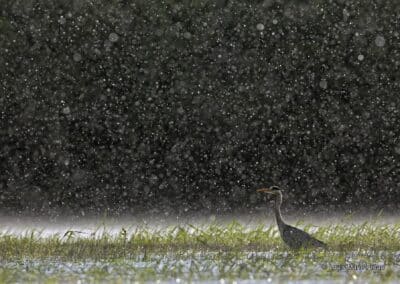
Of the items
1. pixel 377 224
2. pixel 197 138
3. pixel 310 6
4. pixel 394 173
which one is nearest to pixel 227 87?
pixel 197 138

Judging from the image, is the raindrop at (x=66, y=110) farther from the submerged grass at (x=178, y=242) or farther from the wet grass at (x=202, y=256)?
the submerged grass at (x=178, y=242)

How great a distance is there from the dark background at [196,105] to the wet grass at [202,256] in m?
9.17

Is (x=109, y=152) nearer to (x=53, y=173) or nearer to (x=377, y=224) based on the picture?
(x=53, y=173)

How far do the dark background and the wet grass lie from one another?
9.17m

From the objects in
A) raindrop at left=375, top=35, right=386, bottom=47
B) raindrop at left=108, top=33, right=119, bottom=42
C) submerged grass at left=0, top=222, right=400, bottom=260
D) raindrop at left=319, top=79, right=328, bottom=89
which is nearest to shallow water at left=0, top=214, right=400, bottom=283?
submerged grass at left=0, top=222, right=400, bottom=260

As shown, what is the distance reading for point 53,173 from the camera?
23156mm

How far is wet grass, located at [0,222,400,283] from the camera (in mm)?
8867

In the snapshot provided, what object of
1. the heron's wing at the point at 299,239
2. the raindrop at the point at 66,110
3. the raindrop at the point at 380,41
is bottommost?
the heron's wing at the point at 299,239

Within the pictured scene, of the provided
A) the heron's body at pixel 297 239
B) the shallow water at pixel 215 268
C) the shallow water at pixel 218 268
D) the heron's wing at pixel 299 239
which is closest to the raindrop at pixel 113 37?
the shallow water at pixel 218 268

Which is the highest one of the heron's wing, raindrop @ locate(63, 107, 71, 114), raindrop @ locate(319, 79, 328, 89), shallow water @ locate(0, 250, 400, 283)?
raindrop @ locate(319, 79, 328, 89)

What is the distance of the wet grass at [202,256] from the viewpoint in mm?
8867

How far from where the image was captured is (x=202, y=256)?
11.1 meters

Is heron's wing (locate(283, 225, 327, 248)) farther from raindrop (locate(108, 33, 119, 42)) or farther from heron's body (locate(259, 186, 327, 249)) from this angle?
raindrop (locate(108, 33, 119, 42))

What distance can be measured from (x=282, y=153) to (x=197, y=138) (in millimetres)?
2296
